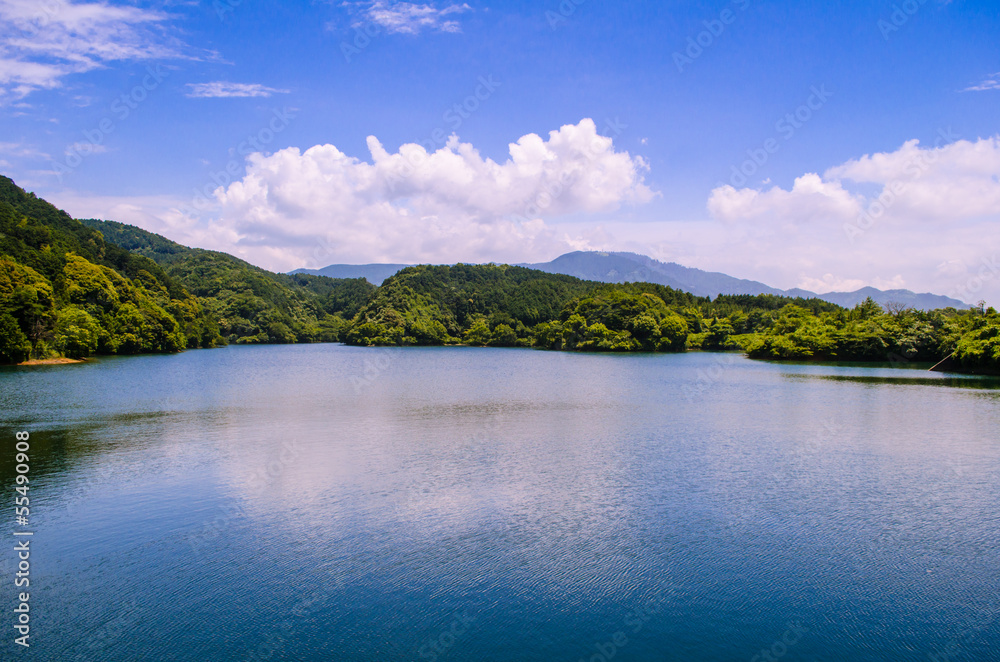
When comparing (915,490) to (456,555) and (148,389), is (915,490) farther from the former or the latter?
(148,389)

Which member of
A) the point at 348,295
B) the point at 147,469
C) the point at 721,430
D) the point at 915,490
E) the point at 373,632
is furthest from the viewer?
the point at 348,295

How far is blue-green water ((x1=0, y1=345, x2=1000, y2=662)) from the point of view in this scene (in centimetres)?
731

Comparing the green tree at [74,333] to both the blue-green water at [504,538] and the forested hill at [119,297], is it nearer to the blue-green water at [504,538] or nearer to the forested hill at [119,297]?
the forested hill at [119,297]

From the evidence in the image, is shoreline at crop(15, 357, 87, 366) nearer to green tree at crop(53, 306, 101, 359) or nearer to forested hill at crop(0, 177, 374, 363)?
forested hill at crop(0, 177, 374, 363)

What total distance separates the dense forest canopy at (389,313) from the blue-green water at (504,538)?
104 ft

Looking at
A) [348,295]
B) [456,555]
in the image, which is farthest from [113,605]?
[348,295]

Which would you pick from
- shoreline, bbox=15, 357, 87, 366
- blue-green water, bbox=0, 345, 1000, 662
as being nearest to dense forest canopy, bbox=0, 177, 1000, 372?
shoreline, bbox=15, 357, 87, 366

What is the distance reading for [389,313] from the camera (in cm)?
11231

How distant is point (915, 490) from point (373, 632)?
1300cm

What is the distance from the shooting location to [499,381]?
38.5 metres

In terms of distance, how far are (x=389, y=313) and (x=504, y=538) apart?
4120 inches

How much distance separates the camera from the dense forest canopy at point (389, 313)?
4744cm

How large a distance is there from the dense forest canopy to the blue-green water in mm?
31805

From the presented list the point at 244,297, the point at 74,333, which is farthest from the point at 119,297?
the point at 244,297
